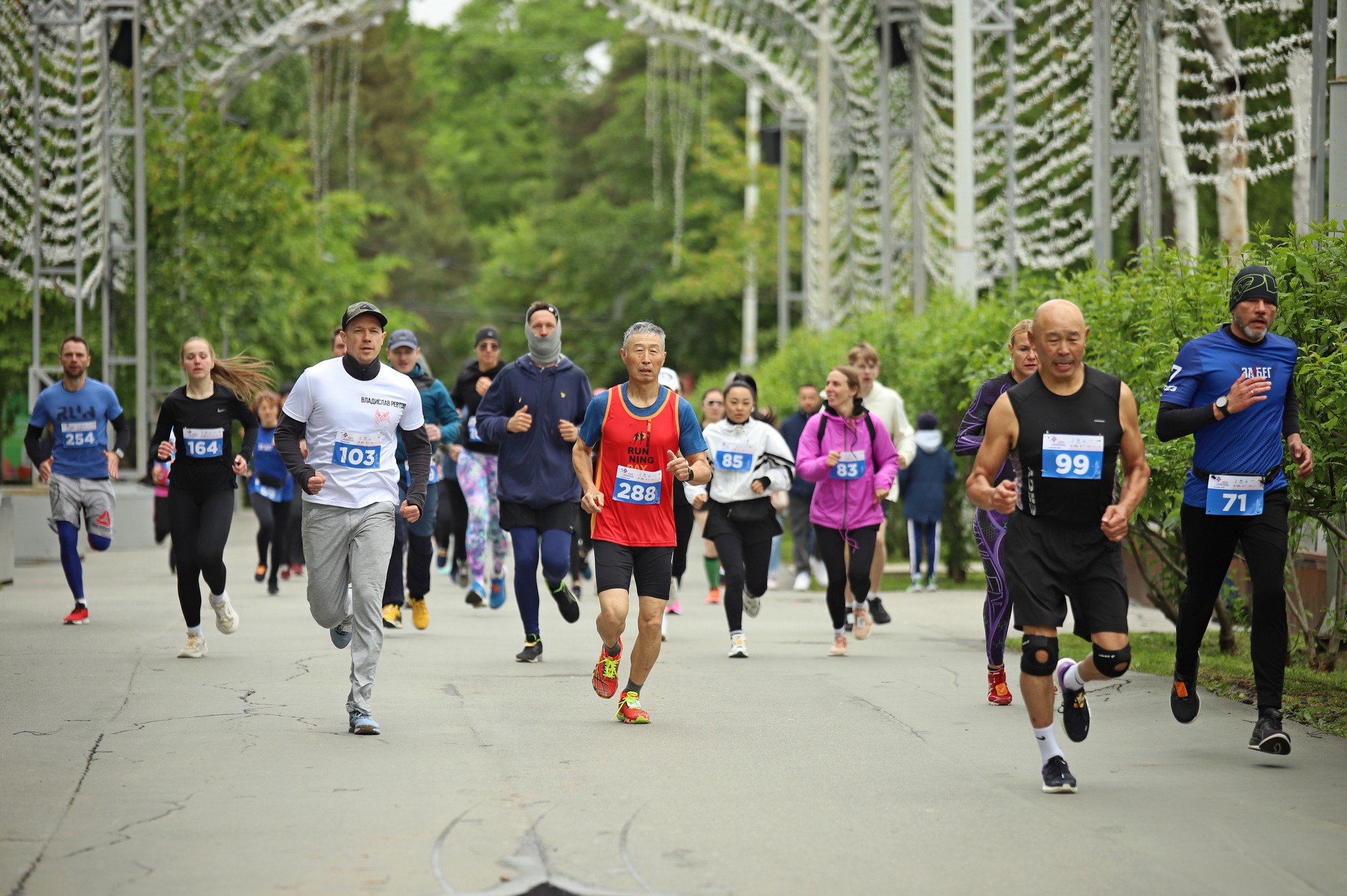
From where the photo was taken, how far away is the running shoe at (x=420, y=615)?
525 inches

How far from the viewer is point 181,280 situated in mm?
34688

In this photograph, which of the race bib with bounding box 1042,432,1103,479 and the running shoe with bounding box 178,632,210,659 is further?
the running shoe with bounding box 178,632,210,659

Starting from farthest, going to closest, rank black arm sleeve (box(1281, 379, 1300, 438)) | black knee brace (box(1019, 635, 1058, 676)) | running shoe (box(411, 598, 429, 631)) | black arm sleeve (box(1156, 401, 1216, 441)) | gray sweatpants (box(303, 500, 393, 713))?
1. running shoe (box(411, 598, 429, 631))
2. gray sweatpants (box(303, 500, 393, 713))
3. black arm sleeve (box(1281, 379, 1300, 438))
4. black arm sleeve (box(1156, 401, 1216, 441))
5. black knee brace (box(1019, 635, 1058, 676))

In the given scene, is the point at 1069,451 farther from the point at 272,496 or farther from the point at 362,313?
the point at 272,496

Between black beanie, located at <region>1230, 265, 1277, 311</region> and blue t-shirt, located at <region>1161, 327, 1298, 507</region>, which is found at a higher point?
black beanie, located at <region>1230, 265, 1277, 311</region>

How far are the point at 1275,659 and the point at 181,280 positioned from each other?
29.4m

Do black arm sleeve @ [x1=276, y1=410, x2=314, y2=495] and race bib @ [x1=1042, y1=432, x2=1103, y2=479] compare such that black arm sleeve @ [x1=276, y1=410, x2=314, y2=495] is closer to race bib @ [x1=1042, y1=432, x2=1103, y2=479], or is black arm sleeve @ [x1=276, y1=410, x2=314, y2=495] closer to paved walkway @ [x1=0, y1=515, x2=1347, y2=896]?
paved walkway @ [x1=0, y1=515, x2=1347, y2=896]

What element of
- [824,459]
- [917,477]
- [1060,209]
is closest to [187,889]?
[824,459]

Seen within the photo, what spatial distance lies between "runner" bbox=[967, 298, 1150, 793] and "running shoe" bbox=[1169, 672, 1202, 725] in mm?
1278

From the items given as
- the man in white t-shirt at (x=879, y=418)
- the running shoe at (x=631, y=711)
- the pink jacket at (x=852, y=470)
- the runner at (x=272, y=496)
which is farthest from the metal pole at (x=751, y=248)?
the running shoe at (x=631, y=711)

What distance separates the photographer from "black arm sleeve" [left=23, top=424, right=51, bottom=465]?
13.3 m

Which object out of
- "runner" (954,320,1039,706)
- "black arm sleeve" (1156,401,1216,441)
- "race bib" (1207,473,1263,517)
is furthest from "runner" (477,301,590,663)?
"race bib" (1207,473,1263,517)

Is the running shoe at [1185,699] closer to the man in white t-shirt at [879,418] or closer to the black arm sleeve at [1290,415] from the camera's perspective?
the black arm sleeve at [1290,415]

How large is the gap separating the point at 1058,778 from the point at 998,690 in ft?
8.80
